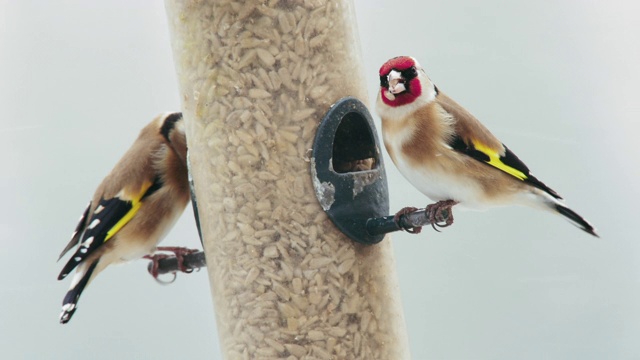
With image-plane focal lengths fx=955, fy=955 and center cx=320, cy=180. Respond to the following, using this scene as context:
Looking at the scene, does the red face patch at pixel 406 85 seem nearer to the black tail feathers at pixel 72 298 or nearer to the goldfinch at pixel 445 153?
the goldfinch at pixel 445 153

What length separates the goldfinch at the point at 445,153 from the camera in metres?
3.12

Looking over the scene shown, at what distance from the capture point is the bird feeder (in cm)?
288

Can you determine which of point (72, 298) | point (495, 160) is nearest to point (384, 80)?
point (495, 160)

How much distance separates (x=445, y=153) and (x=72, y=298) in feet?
4.62

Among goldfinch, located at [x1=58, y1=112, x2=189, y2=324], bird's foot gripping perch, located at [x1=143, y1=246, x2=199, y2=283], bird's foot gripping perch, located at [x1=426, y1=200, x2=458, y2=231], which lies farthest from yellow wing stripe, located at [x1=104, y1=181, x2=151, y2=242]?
bird's foot gripping perch, located at [x1=426, y1=200, x2=458, y2=231]

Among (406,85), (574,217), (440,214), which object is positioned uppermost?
(406,85)

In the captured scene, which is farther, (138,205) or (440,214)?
(138,205)

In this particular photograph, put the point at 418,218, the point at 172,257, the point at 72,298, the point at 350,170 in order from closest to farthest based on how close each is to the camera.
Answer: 1. the point at 418,218
2. the point at 350,170
3. the point at 72,298
4. the point at 172,257

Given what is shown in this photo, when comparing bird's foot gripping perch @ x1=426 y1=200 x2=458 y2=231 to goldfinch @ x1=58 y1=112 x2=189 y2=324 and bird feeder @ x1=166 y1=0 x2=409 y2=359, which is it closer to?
bird feeder @ x1=166 y1=0 x2=409 y2=359

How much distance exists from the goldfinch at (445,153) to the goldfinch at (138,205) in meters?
0.88

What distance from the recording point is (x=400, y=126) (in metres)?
3.14

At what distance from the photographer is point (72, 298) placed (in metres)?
3.38

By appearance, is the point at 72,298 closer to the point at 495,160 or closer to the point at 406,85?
the point at 406,85

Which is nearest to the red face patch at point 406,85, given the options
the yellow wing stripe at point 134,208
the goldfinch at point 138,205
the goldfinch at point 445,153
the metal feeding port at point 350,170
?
the goldfinch at point 445,153
